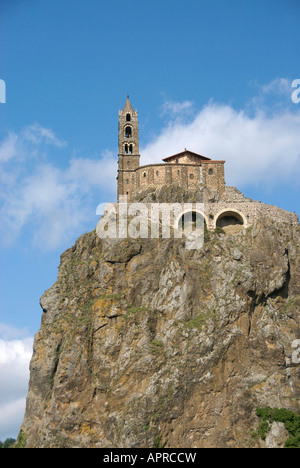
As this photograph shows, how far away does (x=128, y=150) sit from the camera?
104250 millimetres

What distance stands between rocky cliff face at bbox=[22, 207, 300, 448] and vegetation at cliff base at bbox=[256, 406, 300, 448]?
109 centimetres

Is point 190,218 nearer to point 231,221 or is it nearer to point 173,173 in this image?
point 231,221

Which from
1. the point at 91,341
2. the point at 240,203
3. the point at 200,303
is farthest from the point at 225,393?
the point at 240,203

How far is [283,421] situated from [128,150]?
53.8 metres

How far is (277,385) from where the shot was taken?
238 ft

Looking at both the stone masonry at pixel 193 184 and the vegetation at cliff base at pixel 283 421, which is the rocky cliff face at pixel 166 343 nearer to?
the vegetation at cliff base at pixel 283 421

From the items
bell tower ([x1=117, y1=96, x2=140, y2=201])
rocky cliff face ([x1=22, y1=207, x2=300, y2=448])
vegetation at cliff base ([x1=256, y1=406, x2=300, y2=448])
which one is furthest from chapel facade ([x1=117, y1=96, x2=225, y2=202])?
vegetation at cliff base ([x1=256, y1=406, x2=300, y2=448])

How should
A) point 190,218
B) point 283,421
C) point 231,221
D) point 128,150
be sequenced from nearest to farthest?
point 283,421, point 190,218, point 231,221, point 128,150

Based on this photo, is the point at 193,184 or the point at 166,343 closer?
the point at 166,343

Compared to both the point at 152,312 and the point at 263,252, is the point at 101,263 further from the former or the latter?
the point at 263,252

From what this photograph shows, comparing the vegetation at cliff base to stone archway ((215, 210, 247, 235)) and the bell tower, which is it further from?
the bell tower

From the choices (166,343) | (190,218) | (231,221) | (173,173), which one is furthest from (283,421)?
(173,173)

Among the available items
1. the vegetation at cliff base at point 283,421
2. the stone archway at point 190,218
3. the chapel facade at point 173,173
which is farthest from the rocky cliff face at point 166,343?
the chapel facade at point 173,173

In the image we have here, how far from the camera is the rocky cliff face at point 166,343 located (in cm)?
7056
